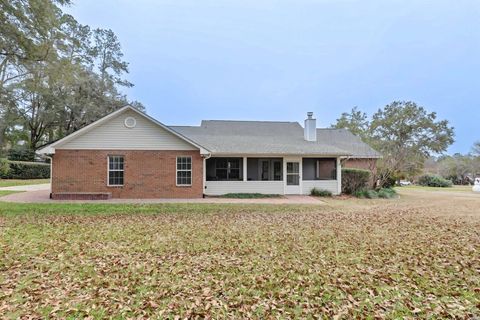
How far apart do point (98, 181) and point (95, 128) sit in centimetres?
278

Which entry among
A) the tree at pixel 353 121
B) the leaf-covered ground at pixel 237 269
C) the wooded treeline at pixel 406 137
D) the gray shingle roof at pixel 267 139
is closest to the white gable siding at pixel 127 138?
the gray shingle roof at pixel 267 139

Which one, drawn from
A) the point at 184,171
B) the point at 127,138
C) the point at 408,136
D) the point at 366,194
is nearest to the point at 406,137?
the point at 408,136

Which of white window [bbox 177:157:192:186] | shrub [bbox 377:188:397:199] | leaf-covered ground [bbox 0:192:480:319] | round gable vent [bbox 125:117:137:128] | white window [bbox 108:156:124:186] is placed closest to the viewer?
leaf-covered ground [bbox 0:192:480:319]

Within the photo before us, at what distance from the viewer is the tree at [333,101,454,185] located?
1964 centimetres

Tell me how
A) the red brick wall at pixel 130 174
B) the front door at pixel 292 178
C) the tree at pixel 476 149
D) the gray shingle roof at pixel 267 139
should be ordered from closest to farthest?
the red brick wall at pixel 130 174, the gray shingle roof at pixel 267 139, the front door at pixel 292 178, the tree at pixel 476 149

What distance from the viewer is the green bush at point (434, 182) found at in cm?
3391

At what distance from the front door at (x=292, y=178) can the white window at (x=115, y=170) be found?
9.50m

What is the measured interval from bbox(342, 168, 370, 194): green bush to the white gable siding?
997 centimetres

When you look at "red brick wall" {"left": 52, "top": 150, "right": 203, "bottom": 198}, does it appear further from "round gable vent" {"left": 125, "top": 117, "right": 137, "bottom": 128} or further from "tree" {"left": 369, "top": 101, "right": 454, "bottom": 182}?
"tree" {"left": 369, "top": 101, "right": 454, "bottom": 182}

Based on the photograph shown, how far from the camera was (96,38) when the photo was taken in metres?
37.3

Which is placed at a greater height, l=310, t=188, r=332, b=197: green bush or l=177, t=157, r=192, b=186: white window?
l=177, t=157, r=192, b=186: white window

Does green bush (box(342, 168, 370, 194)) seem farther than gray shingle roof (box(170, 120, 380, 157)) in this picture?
Yes

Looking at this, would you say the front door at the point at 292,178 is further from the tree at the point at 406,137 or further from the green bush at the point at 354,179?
the tree at the point at 406,137

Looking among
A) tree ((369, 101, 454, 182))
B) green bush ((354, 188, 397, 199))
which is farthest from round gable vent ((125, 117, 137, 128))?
tree ((369, 101, 454, 182))
